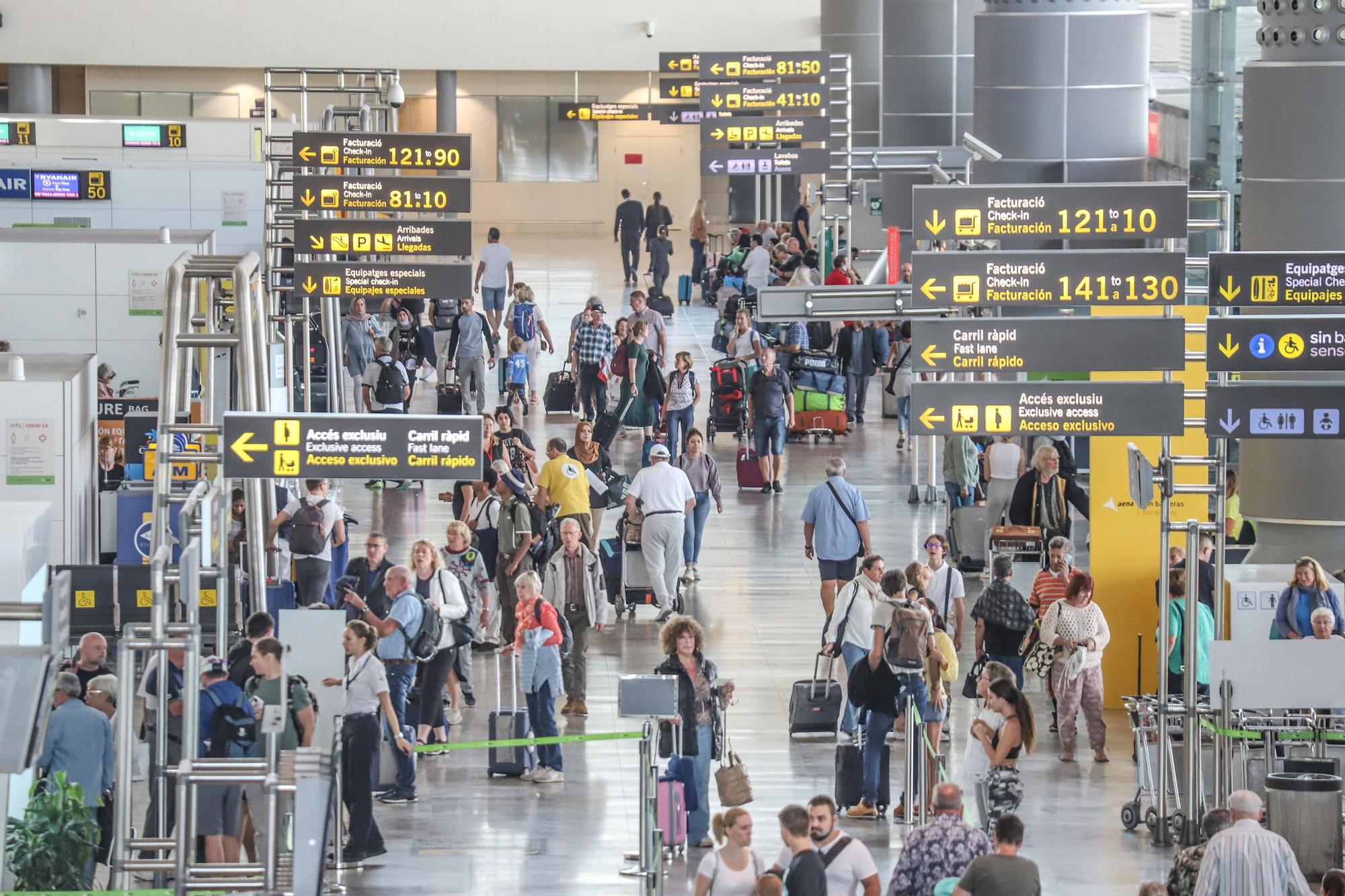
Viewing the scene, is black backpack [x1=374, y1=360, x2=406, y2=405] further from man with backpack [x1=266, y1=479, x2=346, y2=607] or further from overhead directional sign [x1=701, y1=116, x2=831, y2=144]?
overhead directional sign [x1=701, y1=116, x2=831, y2=144]

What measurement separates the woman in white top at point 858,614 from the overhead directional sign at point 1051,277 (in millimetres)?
1827

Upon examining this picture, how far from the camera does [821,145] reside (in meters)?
29.5

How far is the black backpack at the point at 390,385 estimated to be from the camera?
22.4m

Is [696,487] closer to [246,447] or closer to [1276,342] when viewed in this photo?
[1276,342]

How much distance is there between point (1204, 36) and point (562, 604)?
14.0 m

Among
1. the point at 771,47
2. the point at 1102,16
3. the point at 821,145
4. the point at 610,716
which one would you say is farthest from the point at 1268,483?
the point at 771,47

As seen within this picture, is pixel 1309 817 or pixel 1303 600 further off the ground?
pixel 1303 600

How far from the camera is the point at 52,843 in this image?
10398mm

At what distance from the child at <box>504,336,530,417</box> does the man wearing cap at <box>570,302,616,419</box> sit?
1.81m

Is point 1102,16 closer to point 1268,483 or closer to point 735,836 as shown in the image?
point 1268,483

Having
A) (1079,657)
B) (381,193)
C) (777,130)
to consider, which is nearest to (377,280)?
(381,193)

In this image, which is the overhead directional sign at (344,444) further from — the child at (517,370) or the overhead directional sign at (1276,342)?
the child at (517,370)

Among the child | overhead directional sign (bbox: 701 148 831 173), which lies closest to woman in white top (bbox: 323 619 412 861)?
the child

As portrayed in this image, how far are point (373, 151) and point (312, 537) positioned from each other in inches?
183
